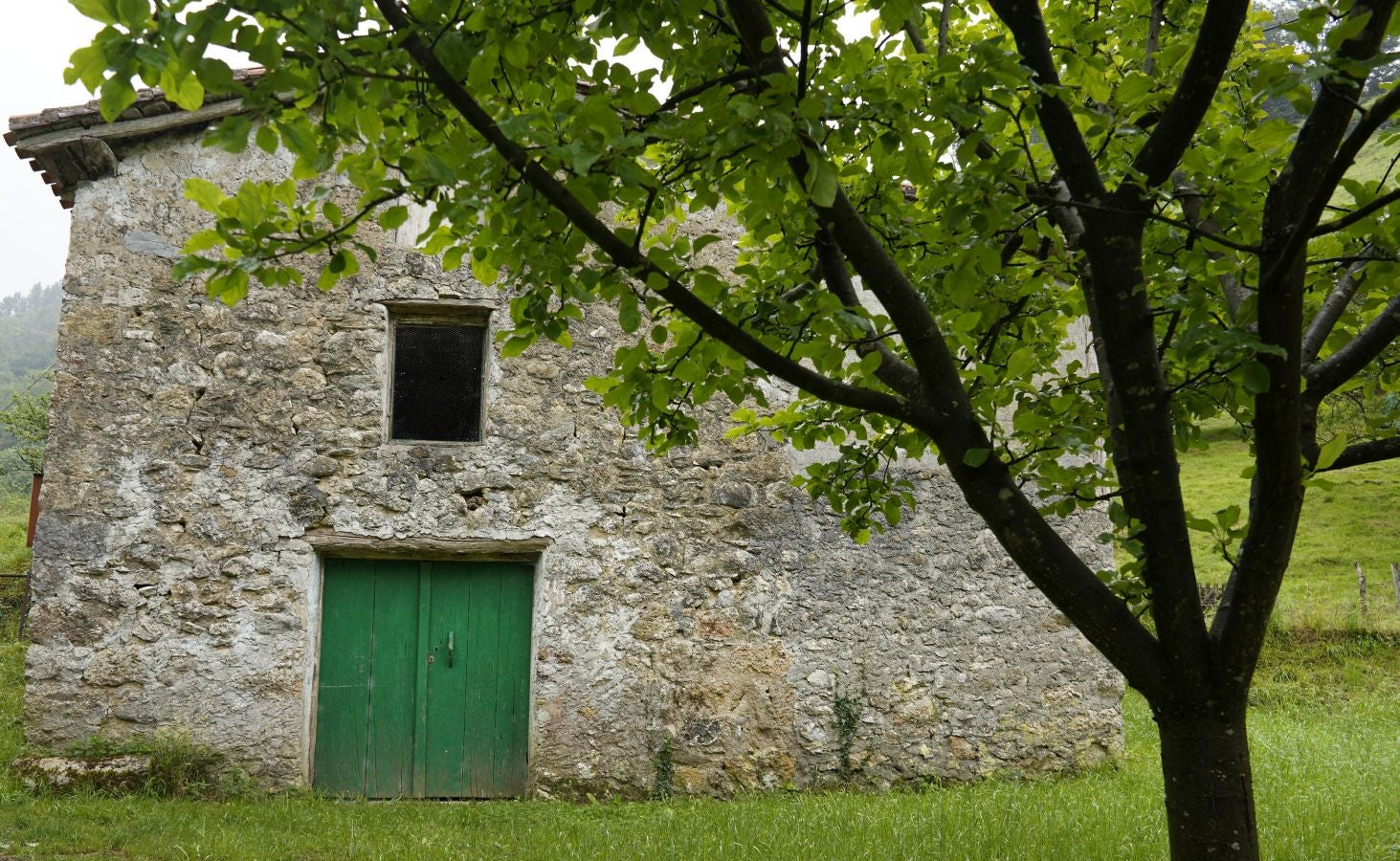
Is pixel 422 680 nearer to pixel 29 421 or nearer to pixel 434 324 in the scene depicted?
pixel 434 324

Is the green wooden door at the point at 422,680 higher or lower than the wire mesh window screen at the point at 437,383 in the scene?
lower

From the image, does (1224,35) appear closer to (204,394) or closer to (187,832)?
(187,832)

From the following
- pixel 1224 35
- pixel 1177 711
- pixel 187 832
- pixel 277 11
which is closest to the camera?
Answer: pixel 277 11

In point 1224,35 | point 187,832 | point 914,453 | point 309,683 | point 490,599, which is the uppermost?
point 1224,35

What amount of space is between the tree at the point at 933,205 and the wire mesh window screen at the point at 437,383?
3.78 m

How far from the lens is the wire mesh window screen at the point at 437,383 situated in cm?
661

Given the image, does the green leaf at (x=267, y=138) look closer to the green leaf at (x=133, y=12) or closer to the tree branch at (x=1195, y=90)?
the green leaf at (x=133, y=12)

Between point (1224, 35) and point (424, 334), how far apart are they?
18.0ft

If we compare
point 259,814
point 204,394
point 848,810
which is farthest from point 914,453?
point 204,394

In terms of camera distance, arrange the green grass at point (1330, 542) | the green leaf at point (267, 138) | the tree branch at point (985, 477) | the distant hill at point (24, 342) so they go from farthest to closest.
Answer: the distant hill at point (24, 342) → the green grass at point (1330, 542) → the tree branch at point (985, 477) → the green leaf at point (267, 138)

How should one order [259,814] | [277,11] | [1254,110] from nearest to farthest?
[277,11] < [1254,110] < [259,814]

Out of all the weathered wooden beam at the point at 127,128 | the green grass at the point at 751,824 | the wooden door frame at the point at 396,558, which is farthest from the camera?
the wooden door frame at the point at 396,558

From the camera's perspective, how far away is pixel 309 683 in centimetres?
621

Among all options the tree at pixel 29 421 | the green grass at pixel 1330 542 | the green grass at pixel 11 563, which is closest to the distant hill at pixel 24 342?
the green grass at pixel 11 563
